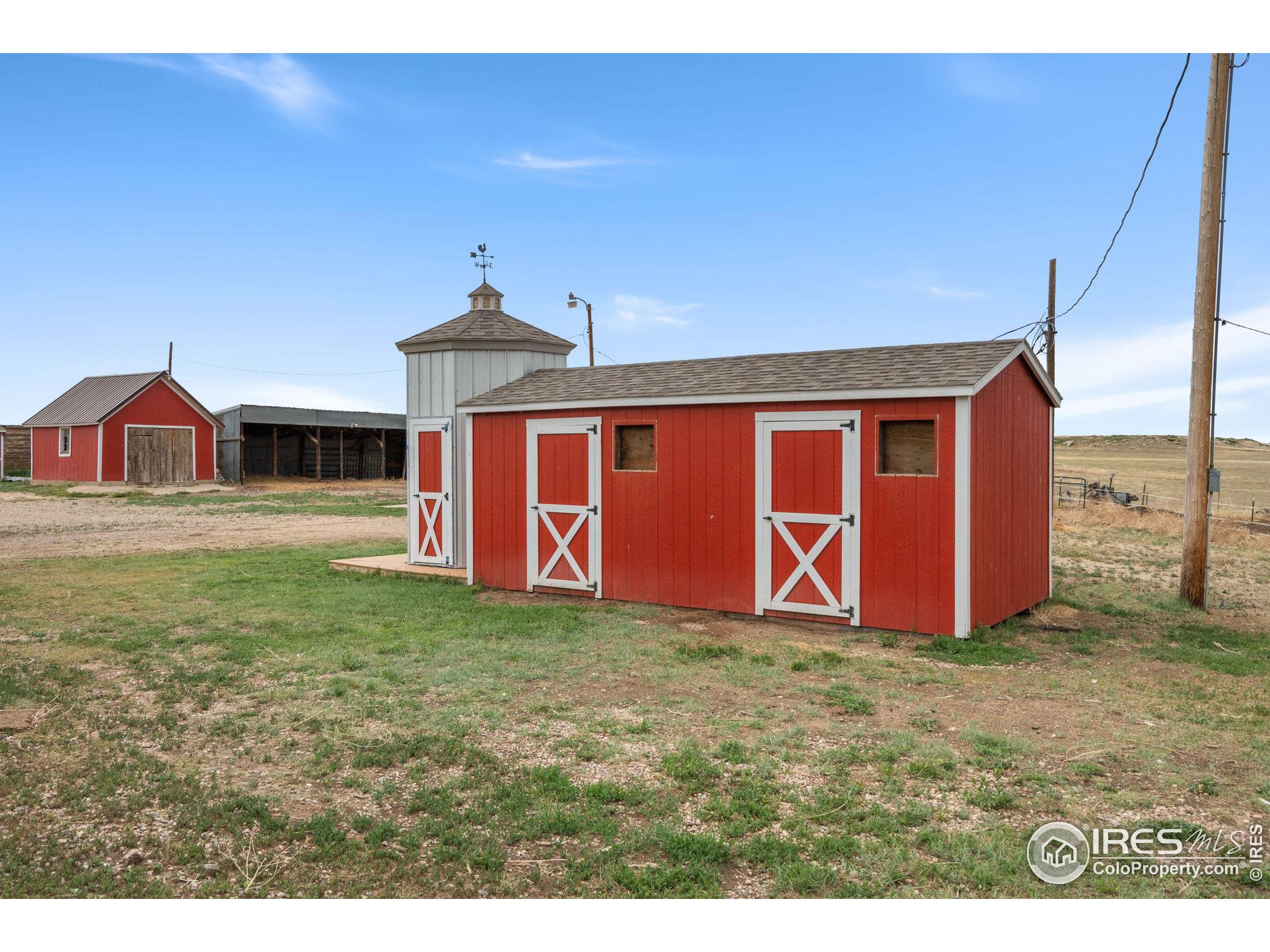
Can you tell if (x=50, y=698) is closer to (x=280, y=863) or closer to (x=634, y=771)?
(x=280, y=863)

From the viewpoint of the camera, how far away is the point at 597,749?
5.30m

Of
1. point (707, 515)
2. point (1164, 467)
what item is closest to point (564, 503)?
point (707, 515)

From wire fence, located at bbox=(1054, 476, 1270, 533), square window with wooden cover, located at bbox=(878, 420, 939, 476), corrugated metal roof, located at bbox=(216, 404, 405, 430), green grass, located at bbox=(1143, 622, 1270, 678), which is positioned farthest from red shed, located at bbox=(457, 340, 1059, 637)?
corrugated metal roof, located at bbox=(216, 404, 405, 430)

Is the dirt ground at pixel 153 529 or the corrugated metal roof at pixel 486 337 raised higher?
the corrugated metal roof at pixel 486 337

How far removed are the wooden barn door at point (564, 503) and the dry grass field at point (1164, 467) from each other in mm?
12906

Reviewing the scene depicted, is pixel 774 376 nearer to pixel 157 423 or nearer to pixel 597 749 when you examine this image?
pixel 597 749

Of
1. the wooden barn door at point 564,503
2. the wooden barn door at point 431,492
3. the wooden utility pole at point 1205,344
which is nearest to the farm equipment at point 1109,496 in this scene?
the wooden utility pole at point 1205,344

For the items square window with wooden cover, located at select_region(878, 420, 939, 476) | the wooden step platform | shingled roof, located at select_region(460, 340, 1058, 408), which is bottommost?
the wooden step platform

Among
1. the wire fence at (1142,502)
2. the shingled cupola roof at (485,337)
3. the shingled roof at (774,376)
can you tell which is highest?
the shingled cupola roof at (485,337)

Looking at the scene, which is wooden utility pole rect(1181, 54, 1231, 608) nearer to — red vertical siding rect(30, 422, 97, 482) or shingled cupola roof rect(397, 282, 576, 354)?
shingled cupola roof rect(397, 282, 576, 354)

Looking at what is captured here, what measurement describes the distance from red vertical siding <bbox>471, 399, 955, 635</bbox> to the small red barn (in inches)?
1100

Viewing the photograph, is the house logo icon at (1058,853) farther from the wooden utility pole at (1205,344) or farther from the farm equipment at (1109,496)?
the farm equipment at (1109,496)

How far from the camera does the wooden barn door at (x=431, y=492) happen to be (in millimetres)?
12992

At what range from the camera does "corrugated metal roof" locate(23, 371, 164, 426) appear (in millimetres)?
34156
